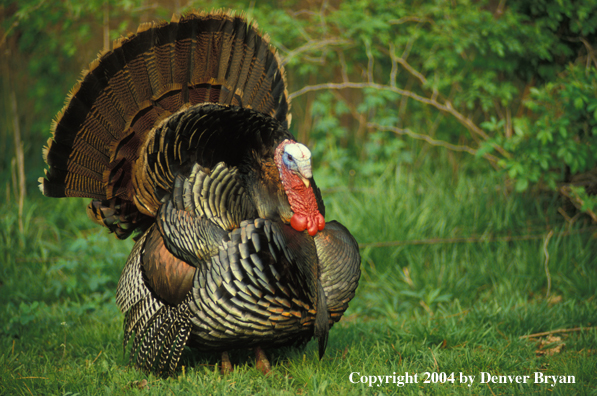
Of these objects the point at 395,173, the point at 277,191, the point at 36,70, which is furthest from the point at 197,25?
the point at 36,70

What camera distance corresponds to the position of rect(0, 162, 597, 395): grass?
9.50 feet

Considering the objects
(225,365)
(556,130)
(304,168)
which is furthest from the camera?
(556,130)

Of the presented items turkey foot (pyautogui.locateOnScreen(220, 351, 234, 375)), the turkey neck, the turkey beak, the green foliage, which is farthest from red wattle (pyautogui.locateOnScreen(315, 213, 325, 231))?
the green foliage

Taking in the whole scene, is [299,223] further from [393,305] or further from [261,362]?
[393,305]

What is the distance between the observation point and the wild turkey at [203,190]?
265 centimetres

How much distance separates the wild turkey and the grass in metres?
0.26

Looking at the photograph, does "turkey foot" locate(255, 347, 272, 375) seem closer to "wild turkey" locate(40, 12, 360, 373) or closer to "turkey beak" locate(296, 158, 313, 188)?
"wild turkey" locate(40, 12, 360, 373)

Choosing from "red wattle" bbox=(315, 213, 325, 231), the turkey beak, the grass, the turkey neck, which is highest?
the turkey beak

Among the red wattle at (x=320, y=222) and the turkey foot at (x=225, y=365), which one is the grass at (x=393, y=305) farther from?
the red wattle at (x=320, y=222)

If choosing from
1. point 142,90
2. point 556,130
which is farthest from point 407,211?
point 142,90

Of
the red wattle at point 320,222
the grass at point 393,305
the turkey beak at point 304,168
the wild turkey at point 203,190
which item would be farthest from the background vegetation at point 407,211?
the turkey beak at point 304,168

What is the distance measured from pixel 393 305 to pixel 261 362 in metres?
1.65

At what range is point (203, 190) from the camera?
2820mm

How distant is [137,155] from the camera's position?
3395 mm
